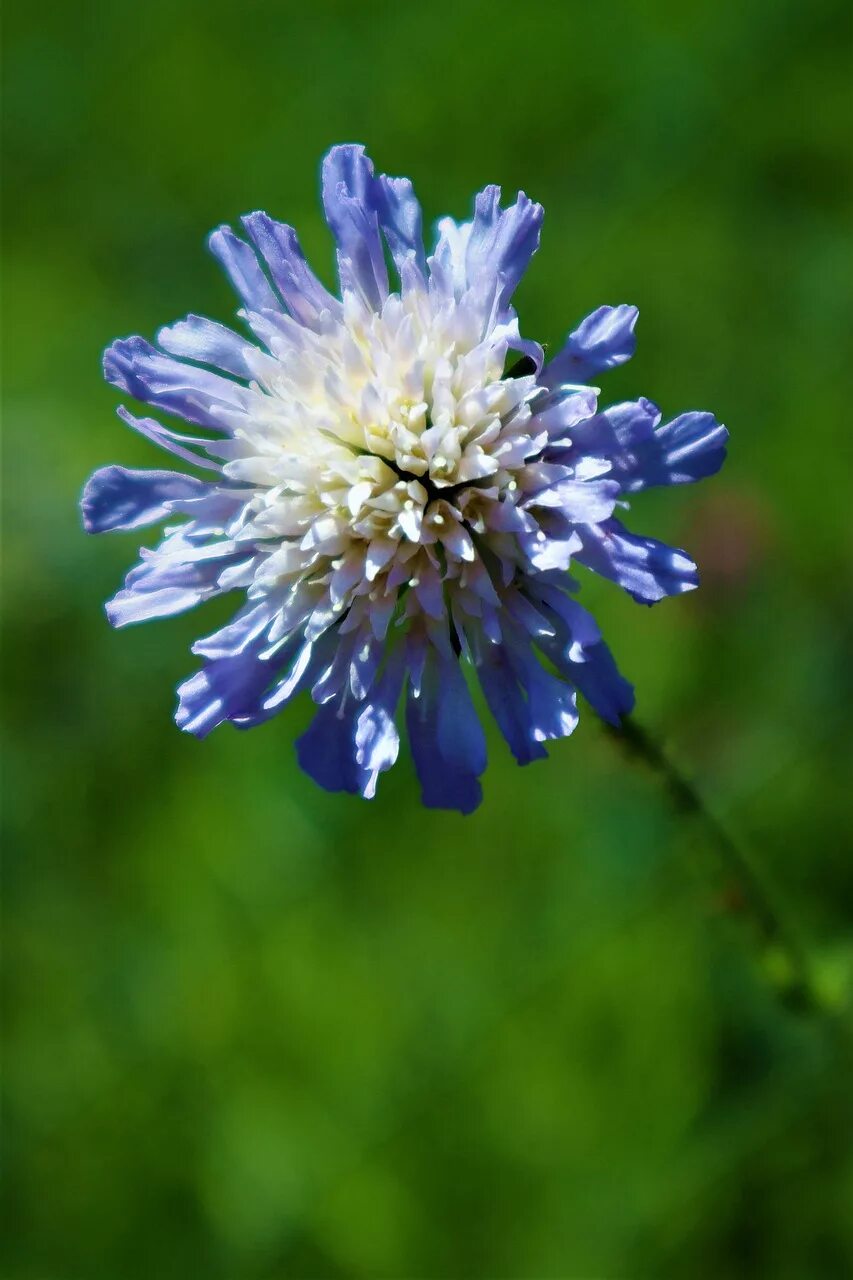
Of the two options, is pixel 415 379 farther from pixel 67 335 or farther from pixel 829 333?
pixel 67 335

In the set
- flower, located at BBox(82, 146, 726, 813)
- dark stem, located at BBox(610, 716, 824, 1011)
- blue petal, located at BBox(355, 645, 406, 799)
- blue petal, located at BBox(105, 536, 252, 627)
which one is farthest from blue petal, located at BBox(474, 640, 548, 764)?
blue petal, located at BBox(105, 536, 252, 627)

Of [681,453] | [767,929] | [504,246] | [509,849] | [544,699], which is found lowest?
[767,929]

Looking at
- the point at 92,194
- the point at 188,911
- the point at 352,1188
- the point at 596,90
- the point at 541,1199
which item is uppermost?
the point at 92,194

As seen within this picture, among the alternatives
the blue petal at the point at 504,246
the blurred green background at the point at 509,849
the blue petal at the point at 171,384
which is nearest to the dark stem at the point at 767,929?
the blurred green background at the point at 509,849

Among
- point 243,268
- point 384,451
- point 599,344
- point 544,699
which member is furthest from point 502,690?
point 243,268

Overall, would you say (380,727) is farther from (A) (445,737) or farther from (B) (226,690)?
(B) (226,690)

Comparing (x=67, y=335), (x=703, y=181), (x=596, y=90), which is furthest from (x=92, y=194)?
(x=703, y=181)

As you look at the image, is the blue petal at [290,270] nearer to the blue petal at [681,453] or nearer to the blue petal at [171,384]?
the blue petal at [171,384]
